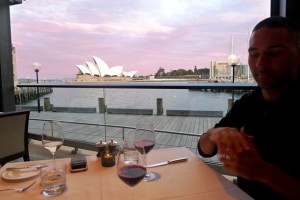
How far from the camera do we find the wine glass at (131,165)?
0.88 meters

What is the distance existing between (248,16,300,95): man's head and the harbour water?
55.3 inches

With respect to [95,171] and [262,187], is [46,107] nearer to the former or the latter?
[95,171]

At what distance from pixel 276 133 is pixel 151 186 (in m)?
0.70

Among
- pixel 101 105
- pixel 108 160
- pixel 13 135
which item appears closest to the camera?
pixel 108 160

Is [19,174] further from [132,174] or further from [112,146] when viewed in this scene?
[132,174]

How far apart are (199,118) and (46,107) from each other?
2746 mm

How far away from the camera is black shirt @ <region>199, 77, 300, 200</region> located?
1.08 m

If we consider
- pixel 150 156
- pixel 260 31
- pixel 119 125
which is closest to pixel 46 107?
pixel 119 125

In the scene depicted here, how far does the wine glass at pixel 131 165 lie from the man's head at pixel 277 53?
82 centimetres

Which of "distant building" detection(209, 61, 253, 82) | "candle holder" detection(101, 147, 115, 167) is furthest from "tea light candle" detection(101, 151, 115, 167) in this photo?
"distant building" detection(209, 61, 253, 82)

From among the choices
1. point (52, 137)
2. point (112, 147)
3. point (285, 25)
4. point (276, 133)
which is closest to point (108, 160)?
point (112, 147)

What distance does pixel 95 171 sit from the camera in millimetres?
1198

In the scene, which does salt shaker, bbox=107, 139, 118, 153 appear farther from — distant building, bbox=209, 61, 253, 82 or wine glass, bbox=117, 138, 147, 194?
distant building, bbox=209, 61, 253, 82

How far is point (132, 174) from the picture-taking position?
88 centimetres
